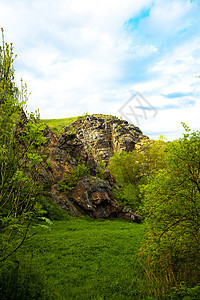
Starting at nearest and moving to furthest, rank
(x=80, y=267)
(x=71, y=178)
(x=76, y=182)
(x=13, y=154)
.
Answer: (x=13, y=154)
(x=80, y=267)
(x=76, y=182)
(x=71, y=178)

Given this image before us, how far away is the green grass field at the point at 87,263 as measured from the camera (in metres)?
6.80

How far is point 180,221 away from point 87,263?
206 inches

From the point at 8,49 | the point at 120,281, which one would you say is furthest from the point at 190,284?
the point at 8,49

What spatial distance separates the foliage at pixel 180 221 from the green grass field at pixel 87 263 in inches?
57.1

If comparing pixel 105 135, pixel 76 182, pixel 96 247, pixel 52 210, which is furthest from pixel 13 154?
pixel 105 135

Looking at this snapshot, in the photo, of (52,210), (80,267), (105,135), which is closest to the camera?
(80,267)

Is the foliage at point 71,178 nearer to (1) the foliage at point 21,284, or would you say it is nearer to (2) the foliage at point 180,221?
(2) the foliage at point 180,221

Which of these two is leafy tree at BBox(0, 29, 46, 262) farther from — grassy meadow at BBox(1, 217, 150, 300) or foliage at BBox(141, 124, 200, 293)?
foliage at BBox(141, 124, 200, 293)

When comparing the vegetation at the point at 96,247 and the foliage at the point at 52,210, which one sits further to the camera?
the foliage at the point at 52,210

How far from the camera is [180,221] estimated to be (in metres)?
7.60

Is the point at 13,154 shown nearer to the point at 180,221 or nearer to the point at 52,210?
the point at 180,221

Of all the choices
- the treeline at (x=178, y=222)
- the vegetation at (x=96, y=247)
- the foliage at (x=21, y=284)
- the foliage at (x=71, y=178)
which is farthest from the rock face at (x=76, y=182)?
the foliage at (x=21, y=284)

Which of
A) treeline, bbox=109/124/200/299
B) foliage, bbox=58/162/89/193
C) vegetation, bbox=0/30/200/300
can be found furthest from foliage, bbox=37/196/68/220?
treeline, bbox=109/124/200/299

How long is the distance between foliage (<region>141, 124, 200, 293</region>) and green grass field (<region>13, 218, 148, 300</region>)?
1449 millimetres
